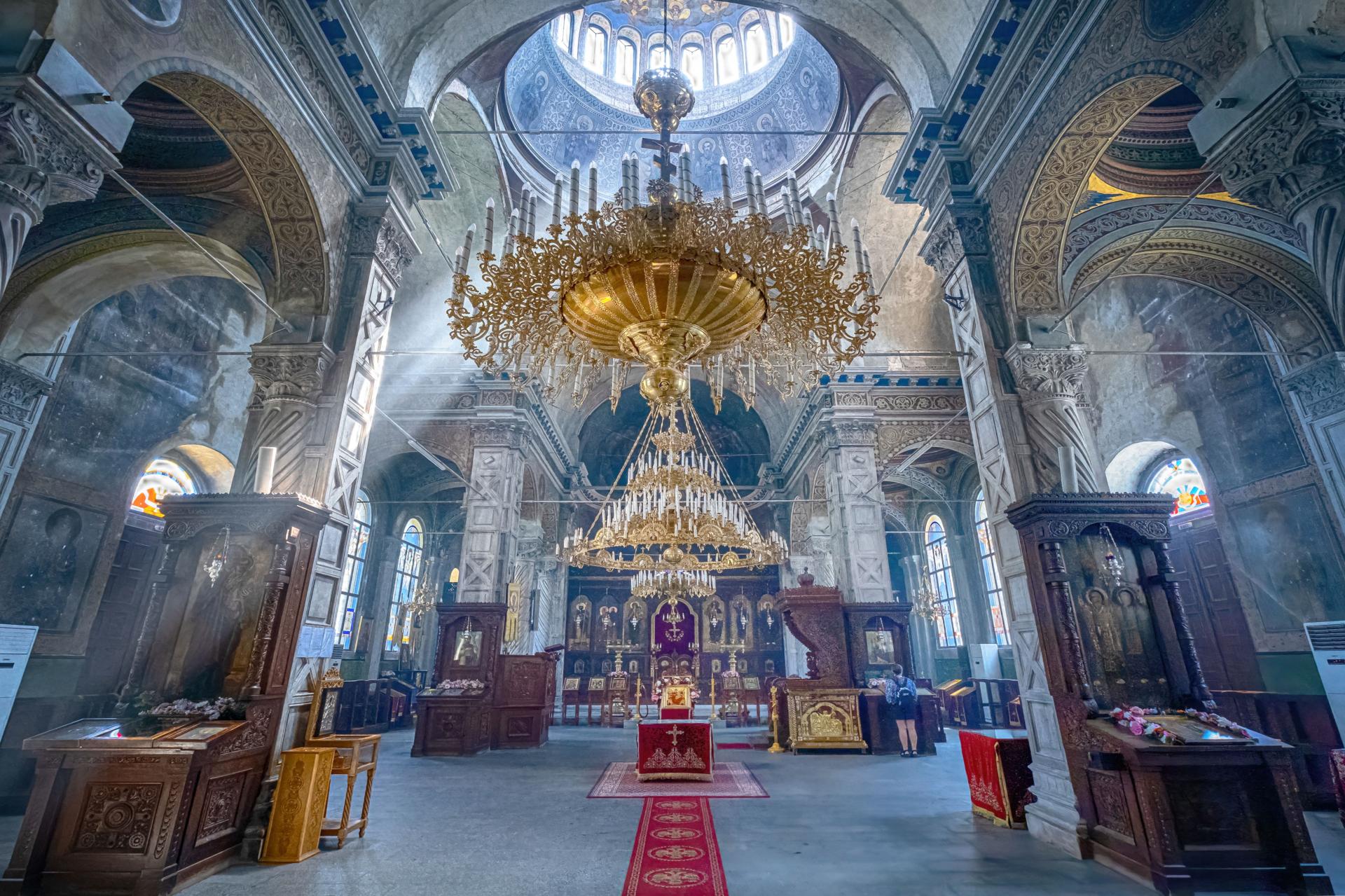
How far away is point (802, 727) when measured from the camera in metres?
9.69

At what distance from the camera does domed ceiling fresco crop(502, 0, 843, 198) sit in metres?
12.8

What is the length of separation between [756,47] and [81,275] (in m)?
14.8

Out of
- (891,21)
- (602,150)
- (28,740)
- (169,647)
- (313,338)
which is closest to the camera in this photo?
(28,740)

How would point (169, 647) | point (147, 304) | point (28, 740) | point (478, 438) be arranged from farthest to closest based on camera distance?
point (478, 438), point (147, 304), point (169, 647), point (28, 740)

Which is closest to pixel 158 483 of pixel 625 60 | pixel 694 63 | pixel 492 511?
pixel 492 511

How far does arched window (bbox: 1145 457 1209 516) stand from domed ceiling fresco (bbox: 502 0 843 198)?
895cm

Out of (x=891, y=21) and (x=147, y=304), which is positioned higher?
(x=891, y=21)

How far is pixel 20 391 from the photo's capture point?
21.5 feet

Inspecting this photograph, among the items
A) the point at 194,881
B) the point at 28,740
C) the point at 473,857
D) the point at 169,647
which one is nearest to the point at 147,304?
the point at 169,647

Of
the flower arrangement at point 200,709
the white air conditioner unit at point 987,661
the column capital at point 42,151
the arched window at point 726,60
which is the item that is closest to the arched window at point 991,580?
the white air conditioner unit at point 987,661

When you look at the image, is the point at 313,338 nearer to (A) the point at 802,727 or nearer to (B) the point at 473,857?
(B) the point at 473,857

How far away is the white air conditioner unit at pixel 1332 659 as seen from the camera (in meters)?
6.66

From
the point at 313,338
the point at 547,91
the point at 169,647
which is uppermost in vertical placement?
the point at 547,91

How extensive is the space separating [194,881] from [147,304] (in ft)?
29.2
